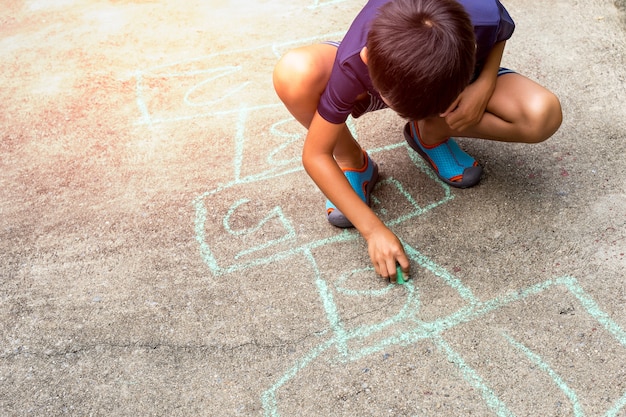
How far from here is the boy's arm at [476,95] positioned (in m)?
1.87

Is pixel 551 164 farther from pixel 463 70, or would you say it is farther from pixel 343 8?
pixel 343 8

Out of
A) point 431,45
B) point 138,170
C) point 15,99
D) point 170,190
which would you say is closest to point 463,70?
point 431,45

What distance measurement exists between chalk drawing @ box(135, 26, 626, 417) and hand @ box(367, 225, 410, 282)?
7 centimetres

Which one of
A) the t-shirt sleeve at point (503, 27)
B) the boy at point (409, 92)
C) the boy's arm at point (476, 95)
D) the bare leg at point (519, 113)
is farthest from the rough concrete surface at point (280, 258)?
the t-shirt sleeve at point (503, 27)

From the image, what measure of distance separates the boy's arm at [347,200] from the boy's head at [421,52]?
1.14 feet

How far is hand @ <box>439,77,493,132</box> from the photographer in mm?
1863

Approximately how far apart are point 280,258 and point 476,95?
2.66 feet

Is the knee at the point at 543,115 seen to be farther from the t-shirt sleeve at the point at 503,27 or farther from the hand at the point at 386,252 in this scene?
the hand at the point at 386,252

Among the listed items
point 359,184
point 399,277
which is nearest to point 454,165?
point 359,184

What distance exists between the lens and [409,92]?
1.55m

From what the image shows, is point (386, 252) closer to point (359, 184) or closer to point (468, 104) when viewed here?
point (359, 184)

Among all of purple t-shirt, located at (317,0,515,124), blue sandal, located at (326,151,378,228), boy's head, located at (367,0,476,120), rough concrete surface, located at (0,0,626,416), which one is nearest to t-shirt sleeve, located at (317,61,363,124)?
purple t-shirt, located at (317,0,515,124)

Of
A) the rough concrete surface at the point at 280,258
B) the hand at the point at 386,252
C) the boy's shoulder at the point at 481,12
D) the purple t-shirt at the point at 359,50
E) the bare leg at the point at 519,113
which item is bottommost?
the rough concrete surface at the point at 280,258

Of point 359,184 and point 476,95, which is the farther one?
point 359,184
